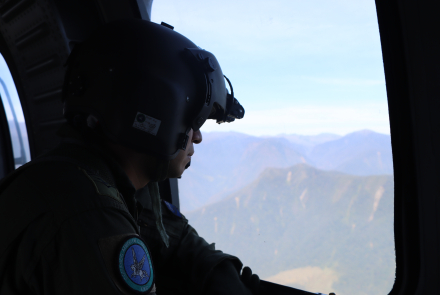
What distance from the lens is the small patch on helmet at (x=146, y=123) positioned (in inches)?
41.2

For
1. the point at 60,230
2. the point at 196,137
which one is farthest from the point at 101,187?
the point at 196,137

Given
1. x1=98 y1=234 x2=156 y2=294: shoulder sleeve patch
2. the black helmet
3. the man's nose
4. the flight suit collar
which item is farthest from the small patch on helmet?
x1=98 y1=234 x2=156 y2=294: shoulder sleeve patch

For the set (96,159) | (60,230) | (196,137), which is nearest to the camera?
(60,230)

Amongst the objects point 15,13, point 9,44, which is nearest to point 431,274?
point 15,13

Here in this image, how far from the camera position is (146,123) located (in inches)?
41.6

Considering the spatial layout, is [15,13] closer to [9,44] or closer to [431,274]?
[9,44]

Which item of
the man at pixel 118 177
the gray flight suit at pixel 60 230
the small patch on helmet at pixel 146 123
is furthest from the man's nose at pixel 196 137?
the gray flight suit at pixel 60 230

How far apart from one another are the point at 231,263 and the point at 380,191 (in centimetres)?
72

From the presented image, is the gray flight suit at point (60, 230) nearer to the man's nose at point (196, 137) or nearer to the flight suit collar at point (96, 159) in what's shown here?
the flight suit collar at point (96, 159)

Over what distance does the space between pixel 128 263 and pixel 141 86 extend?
0.54 m

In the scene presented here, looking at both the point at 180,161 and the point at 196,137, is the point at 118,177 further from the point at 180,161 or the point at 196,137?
the point at 196,137

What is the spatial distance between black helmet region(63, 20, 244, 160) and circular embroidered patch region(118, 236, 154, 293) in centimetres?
39

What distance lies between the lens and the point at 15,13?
7.36 ft

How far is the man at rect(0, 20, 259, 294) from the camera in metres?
0.71
